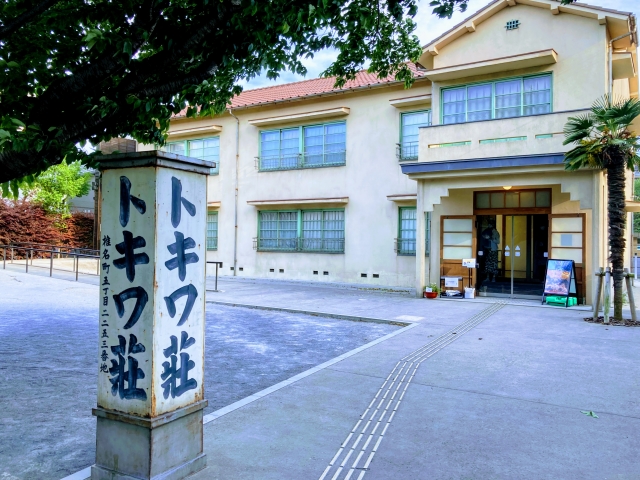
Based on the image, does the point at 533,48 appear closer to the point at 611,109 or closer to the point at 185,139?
the point at 611,109

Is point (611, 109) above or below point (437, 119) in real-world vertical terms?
below

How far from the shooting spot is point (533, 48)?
1359cm

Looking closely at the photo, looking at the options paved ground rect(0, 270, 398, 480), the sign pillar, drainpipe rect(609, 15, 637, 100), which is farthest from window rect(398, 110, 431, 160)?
the sign pillar

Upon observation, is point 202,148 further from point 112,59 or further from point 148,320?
point 148,320

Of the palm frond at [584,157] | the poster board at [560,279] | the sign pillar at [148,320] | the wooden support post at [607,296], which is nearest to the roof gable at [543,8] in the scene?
the palm frond at [584,157]

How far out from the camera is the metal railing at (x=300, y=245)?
18117 mm

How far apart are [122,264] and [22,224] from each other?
2551cm

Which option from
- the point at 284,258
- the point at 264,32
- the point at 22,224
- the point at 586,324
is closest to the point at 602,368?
the point at 586,324

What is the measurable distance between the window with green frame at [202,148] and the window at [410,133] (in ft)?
25.9

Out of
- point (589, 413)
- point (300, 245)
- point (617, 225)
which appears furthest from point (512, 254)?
point (589, 413)

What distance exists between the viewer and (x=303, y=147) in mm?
18812

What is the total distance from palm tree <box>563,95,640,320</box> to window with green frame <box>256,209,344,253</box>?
29.0ft

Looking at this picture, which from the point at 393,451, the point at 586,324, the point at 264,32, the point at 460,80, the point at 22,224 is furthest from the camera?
the point at 22,224

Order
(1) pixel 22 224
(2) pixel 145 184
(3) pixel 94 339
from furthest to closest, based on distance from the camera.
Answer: (1) pixel 22 224, (3) pixel 94 339, (2) pixel 145 184
